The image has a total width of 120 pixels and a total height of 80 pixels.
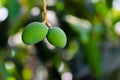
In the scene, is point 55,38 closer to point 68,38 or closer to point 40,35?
point 40,35

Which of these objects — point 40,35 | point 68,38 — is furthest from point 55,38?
point 68,38

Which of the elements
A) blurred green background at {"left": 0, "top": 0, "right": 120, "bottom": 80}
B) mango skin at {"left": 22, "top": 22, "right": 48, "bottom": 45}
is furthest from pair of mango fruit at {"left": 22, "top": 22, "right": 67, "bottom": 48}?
blurred green background at {"left": 0, "top": 0, "right": 120, "bottom": 80}

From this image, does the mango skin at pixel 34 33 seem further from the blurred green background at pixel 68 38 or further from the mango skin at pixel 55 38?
the blurred green background at pixel 68 38

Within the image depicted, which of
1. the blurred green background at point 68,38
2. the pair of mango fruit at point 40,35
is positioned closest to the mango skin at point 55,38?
the pair of mango fruit at point 40,35

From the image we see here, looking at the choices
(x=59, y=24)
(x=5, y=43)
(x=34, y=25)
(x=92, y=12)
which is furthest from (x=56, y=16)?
(x=34, y=25)

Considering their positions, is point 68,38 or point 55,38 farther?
point 68,38

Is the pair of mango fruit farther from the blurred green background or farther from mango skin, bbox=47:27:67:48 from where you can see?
the blurred green background
